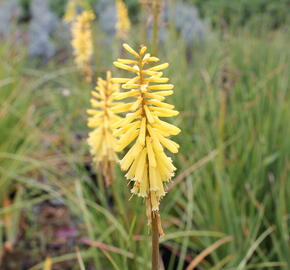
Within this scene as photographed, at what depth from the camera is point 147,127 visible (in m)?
1.43

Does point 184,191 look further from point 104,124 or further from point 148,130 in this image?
point 148,130

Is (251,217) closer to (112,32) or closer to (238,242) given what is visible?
(238,242)

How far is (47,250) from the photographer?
148 inches

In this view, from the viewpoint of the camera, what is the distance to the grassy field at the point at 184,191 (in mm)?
2930

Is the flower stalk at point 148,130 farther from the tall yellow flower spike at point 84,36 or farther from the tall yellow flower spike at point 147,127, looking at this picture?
the tall yellow flower spike at point 84,36

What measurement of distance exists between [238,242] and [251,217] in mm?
223

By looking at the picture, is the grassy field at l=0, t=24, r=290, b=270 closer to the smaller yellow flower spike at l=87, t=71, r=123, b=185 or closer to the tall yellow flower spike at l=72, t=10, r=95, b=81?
the tall yellow flower spike at l=72, t=10, r=95, b=81

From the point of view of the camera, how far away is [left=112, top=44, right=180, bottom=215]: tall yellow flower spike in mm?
1388

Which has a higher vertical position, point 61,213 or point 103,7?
point 103,7

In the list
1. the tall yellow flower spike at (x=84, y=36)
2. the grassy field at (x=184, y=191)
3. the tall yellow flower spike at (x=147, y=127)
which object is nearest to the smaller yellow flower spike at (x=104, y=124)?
the grassy field at (x=184, y=191)

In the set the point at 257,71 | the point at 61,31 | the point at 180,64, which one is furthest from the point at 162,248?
the point at 61,31

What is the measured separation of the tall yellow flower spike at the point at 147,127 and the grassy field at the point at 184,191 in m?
0.94

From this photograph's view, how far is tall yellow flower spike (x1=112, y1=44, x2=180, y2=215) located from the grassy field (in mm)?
937

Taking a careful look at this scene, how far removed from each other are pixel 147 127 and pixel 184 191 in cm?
211
